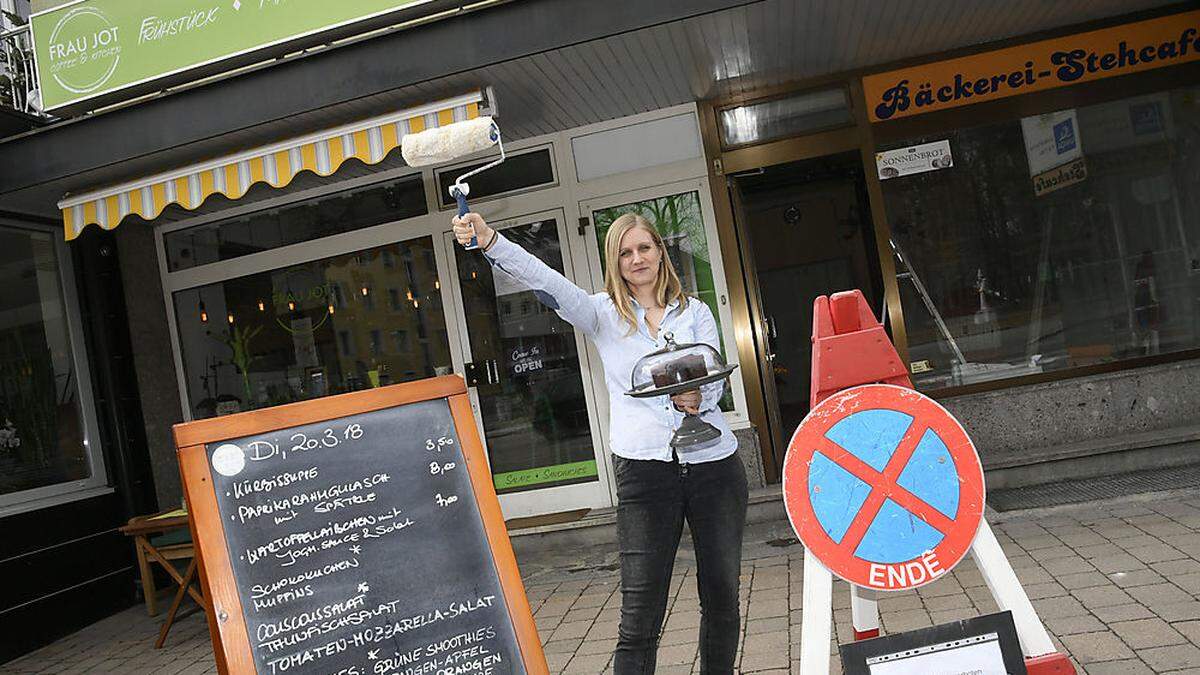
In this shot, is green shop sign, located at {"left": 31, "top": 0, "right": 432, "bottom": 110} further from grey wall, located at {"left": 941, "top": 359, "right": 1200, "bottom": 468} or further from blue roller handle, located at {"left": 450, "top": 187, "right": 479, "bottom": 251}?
grey wall, located at {"left": 941, "top": 359, "right": 1200, "bottom": 468}

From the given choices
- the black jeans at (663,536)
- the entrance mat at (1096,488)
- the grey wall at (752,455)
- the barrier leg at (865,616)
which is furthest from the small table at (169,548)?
the entrance mat at (1096,488)

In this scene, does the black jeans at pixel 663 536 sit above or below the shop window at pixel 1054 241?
below

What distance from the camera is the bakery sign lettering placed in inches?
259

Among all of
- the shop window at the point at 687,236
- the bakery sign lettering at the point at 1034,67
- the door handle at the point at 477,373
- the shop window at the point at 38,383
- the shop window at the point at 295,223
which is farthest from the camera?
the shop window at the point at 295,223

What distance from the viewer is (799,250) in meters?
9.29

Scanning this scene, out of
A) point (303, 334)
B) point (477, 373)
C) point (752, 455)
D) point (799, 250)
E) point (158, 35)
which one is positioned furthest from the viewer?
point (799, 250)

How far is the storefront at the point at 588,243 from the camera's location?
5945 millimetres

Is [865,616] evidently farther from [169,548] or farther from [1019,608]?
[169,548]

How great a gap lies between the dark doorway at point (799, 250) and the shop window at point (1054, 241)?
2.22 ft

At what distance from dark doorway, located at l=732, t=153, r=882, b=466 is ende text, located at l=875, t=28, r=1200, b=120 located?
79cm

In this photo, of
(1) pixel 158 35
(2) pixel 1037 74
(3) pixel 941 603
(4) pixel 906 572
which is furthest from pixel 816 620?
(2) pixel 1037 74

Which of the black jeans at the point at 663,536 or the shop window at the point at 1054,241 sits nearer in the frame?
the black jeans at the point at 663,536

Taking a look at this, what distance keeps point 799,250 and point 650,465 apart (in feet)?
22.7

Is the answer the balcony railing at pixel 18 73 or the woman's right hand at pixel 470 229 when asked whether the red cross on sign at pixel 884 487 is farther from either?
the balcony railing at pixel 18 73
